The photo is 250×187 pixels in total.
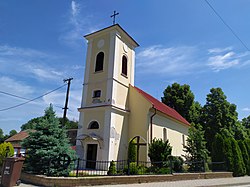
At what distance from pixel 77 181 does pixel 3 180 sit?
9.52ft

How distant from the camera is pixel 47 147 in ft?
32.9

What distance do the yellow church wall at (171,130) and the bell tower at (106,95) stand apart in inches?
123

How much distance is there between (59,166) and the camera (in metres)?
9.23

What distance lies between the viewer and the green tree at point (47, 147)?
9.21 meters

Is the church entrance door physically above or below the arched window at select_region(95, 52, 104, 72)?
below

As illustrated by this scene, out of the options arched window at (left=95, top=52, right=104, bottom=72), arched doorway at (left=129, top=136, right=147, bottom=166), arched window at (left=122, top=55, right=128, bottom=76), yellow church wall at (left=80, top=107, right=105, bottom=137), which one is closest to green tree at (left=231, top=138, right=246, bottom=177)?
arched doorway at (left=129, top=136, right=147, bottom=166)

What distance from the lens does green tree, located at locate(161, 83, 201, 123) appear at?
33653 mm

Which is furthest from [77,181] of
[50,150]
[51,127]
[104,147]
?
[104,147]

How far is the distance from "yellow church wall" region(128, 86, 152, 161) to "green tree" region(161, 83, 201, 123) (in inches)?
676

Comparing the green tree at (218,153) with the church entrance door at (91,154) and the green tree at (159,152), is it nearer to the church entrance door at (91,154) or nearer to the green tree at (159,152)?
the green tree at (159,152)

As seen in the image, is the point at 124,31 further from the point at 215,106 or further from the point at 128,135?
the point at 215,106

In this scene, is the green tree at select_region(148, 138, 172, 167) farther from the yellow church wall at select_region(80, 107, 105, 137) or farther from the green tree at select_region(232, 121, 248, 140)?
the green tree at select_region(232, 121, 248, 140)

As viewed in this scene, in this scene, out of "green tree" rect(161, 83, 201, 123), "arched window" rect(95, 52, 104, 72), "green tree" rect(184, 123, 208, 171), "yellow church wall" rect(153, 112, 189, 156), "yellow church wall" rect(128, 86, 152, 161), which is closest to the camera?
"green tree" rect(184, 123, 208, 171)

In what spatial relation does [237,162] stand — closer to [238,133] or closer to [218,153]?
[218,153]
